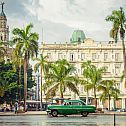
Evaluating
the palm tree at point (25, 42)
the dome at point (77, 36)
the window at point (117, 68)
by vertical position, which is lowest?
the window at point (117, 68)

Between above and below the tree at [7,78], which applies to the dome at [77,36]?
above

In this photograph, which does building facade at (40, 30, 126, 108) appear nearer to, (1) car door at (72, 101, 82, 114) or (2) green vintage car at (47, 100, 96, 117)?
(2) green vintage car at (47, 100, 96, 117)

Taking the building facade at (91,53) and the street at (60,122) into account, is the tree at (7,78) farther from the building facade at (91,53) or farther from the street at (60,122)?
the street at (60,122)

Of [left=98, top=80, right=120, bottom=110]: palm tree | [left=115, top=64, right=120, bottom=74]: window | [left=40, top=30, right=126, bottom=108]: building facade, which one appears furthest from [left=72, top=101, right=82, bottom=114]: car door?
[left=115, top=64, right=120, bottom=74]: window

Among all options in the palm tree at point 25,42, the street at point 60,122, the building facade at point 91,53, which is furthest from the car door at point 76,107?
the building facade at point 91,53

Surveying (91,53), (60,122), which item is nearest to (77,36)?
(91,53)

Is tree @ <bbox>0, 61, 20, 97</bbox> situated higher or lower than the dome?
lower

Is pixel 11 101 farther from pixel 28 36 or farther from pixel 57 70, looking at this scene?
pixel 28 36

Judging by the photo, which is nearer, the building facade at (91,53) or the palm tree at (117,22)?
the palm tree at (117,22)

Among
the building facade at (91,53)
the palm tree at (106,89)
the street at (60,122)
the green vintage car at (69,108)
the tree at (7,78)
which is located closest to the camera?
the street at (60,122)

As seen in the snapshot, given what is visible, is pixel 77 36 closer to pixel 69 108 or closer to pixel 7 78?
pixel 7 78

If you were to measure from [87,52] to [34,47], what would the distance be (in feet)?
146

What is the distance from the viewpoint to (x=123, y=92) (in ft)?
346

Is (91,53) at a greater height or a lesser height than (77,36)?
lesser
